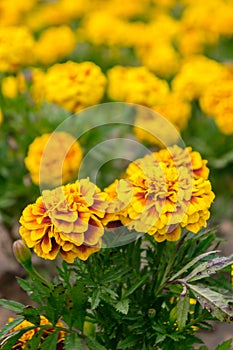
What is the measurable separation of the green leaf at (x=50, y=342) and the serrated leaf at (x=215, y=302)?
13.4 inches

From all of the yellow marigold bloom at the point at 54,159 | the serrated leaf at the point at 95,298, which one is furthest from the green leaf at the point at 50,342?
the yellow marigold bloom at the point at 54,159

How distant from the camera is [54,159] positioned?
2578 millimetres

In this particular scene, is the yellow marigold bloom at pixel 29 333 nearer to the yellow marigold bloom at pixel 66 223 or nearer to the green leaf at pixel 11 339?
the green leaf at pixel 11 339

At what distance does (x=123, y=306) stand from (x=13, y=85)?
5.68 ft

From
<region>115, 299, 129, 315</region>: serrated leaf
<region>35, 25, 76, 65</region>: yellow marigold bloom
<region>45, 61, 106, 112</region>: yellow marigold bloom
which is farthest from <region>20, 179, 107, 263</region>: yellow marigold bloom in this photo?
<region>35, 25, 76, 65</region>: yellow marigold bloom

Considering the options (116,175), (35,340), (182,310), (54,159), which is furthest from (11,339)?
(116,175)

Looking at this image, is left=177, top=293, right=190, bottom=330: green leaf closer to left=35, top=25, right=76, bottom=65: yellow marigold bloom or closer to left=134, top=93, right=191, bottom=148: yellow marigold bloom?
left=134, top=93, right=191, bottom=148: yellow marigold bloom

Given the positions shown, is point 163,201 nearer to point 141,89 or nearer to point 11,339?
point 11,339

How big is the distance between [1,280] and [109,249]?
44.4 inches

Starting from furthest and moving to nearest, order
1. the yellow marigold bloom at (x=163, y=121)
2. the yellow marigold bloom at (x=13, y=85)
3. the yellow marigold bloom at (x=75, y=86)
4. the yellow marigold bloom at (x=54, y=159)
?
1. the yellow marigold bloom at (x=13, y=85)
2. the yellow marigold bloom at (x=163, y=121)
3. the yellow marigold bloom at (x=75, y=86)
4. the yellow marigold bloom at (x=54, y=159)

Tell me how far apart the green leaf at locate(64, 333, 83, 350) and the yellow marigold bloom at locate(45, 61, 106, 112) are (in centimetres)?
115

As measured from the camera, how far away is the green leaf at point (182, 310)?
161cm

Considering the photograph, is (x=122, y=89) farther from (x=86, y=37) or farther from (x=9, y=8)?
(x=9, y=8)

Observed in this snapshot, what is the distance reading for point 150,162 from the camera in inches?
71.2
